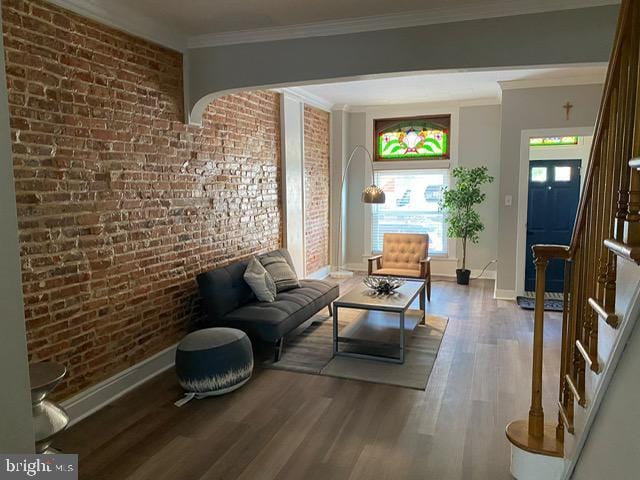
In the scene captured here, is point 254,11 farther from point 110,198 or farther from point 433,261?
point 433,261

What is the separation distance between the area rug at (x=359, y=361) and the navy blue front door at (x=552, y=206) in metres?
2.61

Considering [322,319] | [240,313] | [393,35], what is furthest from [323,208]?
[393,35]

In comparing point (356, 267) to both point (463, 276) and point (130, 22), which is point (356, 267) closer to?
point (463, 276)

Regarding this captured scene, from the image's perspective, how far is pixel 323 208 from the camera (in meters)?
7.54

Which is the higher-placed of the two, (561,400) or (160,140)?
(160,140)

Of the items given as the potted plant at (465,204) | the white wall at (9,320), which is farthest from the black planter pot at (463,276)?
the white wall at (9,320)

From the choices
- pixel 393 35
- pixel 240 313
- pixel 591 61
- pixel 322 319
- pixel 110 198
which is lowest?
pixel 322 319

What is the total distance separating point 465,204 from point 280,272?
129 inches

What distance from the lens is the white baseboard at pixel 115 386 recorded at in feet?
10.1

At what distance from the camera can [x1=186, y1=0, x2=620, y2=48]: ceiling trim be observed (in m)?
3.15

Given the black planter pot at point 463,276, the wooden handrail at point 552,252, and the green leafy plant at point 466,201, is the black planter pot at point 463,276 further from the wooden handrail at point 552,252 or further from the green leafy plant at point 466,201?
the wooden handrail at point 552,252

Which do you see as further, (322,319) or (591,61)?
(322,319)

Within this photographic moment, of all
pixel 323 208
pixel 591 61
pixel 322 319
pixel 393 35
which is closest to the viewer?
pixel 591 61

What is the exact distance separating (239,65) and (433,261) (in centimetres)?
487
